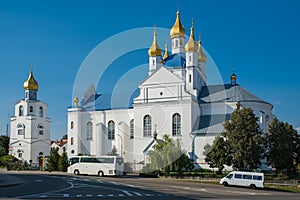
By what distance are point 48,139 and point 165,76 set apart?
3390 cm

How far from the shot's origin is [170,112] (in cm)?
6431

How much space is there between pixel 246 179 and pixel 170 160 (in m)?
15.2

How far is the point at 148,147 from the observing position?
61781 mm

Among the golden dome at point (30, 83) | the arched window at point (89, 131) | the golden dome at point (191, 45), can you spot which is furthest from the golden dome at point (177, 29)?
the golden dome at point (30, 83)

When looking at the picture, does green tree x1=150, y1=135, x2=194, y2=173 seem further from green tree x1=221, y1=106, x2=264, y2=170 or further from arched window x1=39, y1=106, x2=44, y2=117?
arched window x1=39, y1=106, x2=44, y2=117

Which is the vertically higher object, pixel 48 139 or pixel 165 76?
pixel 165 76

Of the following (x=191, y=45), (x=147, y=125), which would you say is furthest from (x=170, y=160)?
(x=191, y=45)

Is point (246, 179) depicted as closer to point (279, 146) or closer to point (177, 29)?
point (279, 146)

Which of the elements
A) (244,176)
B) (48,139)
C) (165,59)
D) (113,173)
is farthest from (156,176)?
(48,139)

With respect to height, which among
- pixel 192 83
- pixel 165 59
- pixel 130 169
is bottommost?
pixel 130 169

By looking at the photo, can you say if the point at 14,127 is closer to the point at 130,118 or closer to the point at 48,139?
the point at 48,139

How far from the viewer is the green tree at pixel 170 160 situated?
4946 centimetres

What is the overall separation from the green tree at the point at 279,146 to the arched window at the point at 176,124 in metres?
18.1

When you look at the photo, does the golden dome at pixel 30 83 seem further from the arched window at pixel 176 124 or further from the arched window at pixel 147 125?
the arched window at pixel 176 124
